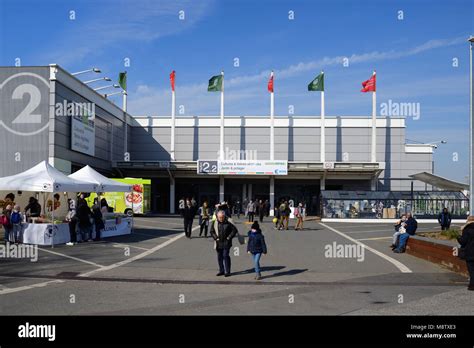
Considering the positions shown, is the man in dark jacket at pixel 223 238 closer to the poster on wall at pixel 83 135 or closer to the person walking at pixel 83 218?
the person walking at pixel 83 218

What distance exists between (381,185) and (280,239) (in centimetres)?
3479

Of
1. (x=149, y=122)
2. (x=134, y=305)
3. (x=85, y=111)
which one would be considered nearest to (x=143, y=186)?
(x=85, y=111)

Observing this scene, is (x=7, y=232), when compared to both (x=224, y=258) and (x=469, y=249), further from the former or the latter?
(x=469, y=249)

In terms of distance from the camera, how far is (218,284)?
37.8ft

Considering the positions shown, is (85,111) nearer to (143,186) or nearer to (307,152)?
(143,186)

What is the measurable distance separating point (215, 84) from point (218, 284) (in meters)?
42.2

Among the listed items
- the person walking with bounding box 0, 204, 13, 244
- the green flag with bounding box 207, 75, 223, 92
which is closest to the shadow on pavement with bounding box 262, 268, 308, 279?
the person walking with bounding box 0, 204, 13, 244

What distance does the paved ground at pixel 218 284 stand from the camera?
8.83 meters

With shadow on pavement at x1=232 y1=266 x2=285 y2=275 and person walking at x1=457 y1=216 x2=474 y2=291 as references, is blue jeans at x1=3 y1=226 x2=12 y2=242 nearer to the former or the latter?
shadow on pavement at x1=232 y1=266 x2=285 y2=275

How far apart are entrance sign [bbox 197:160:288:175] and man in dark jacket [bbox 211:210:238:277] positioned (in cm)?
3568

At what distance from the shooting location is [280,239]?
23.1 m

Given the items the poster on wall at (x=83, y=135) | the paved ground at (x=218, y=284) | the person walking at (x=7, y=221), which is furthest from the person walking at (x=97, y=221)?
the poster on wall at (x=83, y=135)
